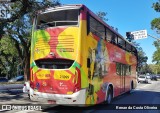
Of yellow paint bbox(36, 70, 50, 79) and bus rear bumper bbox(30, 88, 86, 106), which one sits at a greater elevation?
yellow paint bbox(36, 70, 50, 79)

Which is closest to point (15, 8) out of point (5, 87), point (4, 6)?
point (4, 6)

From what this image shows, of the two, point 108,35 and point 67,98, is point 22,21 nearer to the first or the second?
point 108,35

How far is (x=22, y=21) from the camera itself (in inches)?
1163

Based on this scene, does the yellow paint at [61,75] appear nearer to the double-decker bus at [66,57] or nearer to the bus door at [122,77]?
the double-decker bus at [66,57]

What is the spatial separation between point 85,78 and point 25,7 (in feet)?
34.1

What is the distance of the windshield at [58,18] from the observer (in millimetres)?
11125

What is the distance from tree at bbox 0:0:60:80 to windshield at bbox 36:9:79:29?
16.4ft

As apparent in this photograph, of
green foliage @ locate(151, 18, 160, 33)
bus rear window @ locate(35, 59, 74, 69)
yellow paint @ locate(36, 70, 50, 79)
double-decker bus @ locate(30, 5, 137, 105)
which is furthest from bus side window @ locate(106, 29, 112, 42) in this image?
green foliage @ locate(151, 18, 160, 33)

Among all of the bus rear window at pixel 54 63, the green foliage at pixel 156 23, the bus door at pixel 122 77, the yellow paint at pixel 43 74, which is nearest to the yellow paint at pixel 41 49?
the bus rear window at pixel 54 63

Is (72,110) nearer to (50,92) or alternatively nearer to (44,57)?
(50,92)

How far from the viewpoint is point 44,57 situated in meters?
11.3

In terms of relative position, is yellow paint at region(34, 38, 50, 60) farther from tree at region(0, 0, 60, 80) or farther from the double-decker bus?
tree at region(0, 0, 60, 80)

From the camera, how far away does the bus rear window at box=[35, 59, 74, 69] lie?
10891mm

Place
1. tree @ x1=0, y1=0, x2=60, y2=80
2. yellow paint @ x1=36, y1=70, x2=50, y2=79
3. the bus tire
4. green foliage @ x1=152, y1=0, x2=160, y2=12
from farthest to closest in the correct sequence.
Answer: green foliage @ x1=152, y1=0, x2=160, y2=12 < tree @ x1=0, y1=0, x2=60, y2=80 < the bus tire < yellow paint @ x1=36, y1=70, x2=50, y2=79
